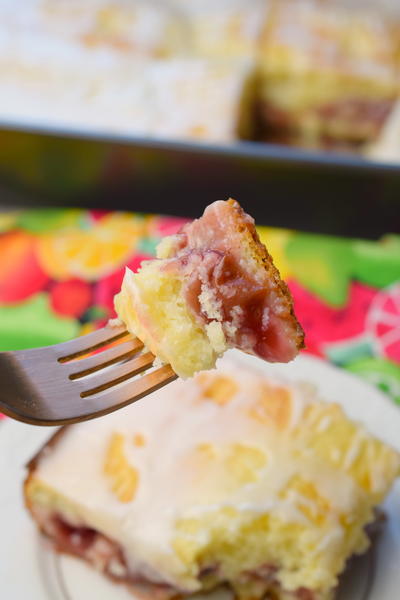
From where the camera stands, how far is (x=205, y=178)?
7.61 ft

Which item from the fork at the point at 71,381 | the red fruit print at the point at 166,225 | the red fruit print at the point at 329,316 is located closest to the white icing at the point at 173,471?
the fork at the point at 71,381

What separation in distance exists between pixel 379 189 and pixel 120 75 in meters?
1.23

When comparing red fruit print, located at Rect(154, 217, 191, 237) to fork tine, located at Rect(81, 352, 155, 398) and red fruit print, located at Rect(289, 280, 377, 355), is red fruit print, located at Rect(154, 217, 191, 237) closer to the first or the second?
red fruit print, located at Rect(289, 280, 377, 355)

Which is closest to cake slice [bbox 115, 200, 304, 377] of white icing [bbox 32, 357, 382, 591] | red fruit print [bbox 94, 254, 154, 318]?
white icing [bbox 32, 357, 382, 591]

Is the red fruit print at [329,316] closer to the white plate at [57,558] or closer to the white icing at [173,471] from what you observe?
the white plate at [57,558]

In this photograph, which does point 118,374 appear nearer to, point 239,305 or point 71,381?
point 71,381

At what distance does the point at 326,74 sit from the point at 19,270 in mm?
1701

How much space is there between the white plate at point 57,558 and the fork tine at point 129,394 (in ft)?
1.54

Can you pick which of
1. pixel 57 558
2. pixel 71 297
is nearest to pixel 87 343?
pixel 57 558

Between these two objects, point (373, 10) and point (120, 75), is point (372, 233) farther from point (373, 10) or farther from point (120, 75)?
point (373, 10)

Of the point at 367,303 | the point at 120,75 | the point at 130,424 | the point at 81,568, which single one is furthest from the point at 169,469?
the point at 120,75

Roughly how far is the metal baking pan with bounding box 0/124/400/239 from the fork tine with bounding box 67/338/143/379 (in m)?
1.36

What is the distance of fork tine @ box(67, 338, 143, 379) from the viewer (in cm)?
99

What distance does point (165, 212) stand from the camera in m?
2.45
